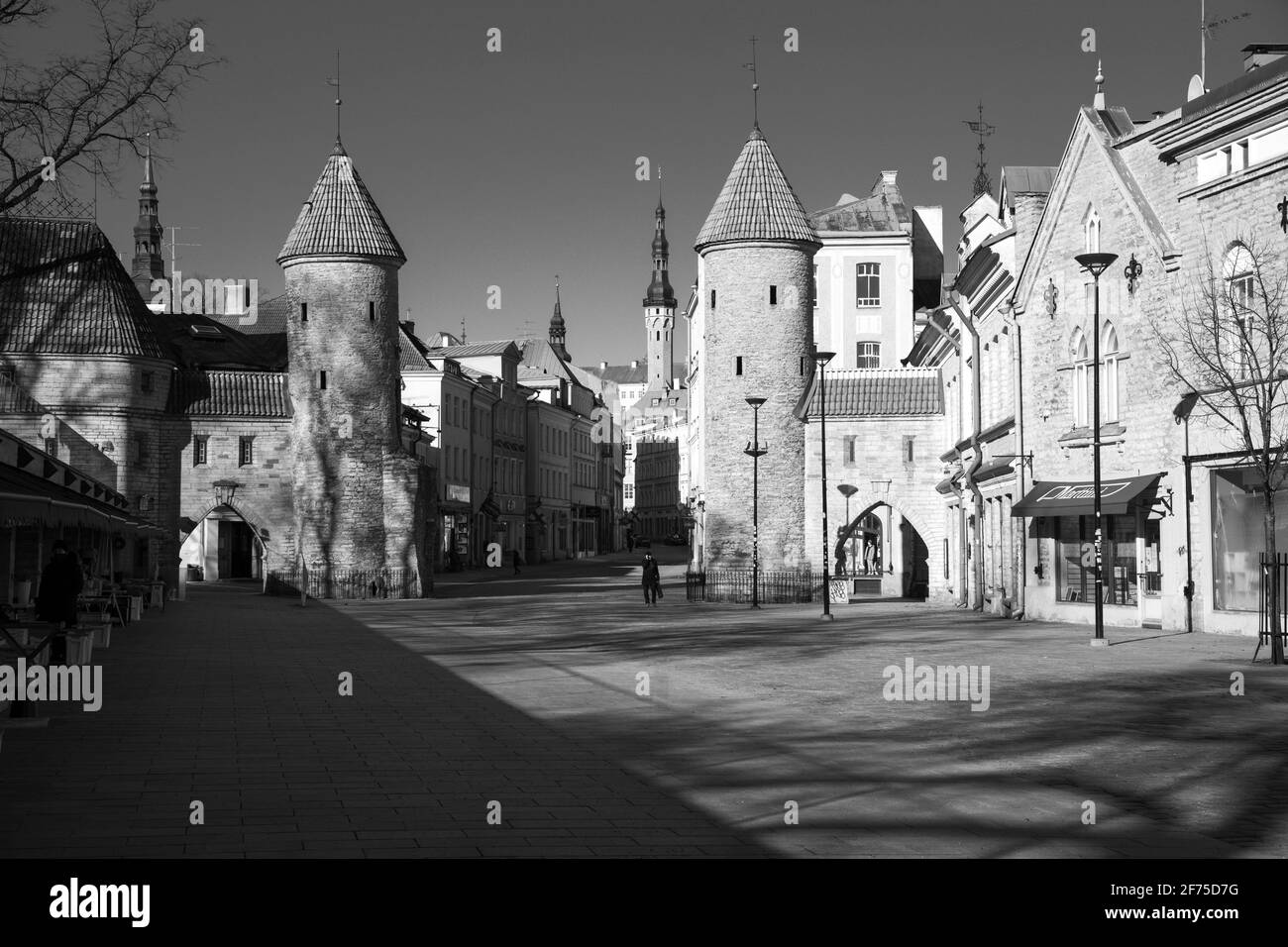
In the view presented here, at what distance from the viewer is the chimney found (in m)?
30.8

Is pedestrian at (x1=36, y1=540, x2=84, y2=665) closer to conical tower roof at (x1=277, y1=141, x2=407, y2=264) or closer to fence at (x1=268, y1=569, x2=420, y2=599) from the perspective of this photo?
fence at (x1=268, y1=569, x2=420, y2=599)

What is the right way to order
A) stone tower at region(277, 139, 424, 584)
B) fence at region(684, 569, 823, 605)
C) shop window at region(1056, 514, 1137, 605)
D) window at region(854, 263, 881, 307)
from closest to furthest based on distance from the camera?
1. shop window at region(1056, 514, 1137, 605)
2. fence at region(684, 569, 823, 605)
3. stone tower at region(277, 139, 424, 584)
4. window at region(854, 263, 881, 307)

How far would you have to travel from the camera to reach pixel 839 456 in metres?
49.3

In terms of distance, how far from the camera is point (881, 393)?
49.7 meters

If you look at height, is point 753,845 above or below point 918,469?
below

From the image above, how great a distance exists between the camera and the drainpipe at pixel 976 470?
1645 inches

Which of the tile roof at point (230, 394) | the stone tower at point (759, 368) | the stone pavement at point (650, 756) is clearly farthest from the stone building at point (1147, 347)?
the tile roof at point (230, 394)

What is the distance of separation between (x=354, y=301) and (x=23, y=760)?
41306 mm

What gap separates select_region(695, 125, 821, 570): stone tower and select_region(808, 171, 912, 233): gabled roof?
17.8 metres

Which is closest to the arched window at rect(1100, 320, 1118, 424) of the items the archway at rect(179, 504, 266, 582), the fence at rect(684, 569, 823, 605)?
the fence at rect(684, 569, 823, 605)

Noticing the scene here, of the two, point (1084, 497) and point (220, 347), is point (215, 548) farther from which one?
point (1084, 497)

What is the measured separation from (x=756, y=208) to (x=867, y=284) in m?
18.2
